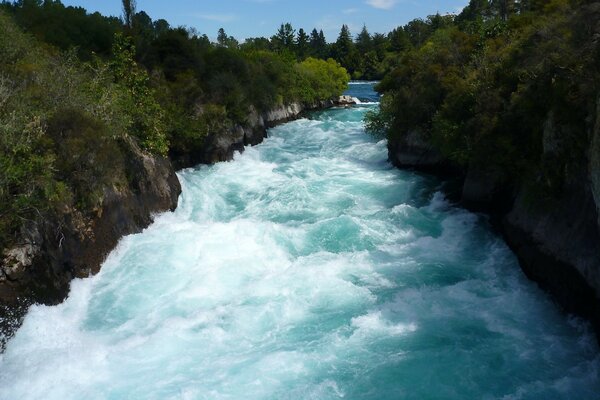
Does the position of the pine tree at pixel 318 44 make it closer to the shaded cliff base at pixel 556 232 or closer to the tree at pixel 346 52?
the tree at pixel 346 52

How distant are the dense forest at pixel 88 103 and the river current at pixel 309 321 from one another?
104 inches

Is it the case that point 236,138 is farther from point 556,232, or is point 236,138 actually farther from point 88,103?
point 556,232

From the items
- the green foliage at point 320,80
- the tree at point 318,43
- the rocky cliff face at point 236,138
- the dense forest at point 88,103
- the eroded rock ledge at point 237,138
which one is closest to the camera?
the dense forest at point 88,103

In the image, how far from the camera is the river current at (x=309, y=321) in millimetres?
9547

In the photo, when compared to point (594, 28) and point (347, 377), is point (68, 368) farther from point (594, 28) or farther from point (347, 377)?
point (594, 28)

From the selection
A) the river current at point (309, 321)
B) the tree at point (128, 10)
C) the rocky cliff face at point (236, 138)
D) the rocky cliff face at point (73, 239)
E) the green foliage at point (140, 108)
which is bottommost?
the river current at point (309, 321)

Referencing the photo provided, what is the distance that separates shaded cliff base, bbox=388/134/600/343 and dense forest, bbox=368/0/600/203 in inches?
14.3

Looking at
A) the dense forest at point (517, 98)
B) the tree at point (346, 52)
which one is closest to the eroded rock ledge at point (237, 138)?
the dense forest at point (517, 98)

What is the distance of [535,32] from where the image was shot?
59.0 ft

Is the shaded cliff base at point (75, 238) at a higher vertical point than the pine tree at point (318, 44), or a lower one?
lower

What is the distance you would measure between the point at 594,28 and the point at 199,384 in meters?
13.6

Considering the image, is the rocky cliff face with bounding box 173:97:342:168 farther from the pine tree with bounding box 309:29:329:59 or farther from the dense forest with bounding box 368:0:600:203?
the pine tree with bounding box 309:29:329:59

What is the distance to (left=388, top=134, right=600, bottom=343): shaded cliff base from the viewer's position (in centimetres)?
1116

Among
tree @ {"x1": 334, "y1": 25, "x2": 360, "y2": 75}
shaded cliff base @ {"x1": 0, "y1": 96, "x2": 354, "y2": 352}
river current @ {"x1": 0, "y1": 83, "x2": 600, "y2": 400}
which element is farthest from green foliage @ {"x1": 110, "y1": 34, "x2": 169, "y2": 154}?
tree @ {"x1": 334, "y1": 25, "x2": 360, "y2": 75}
